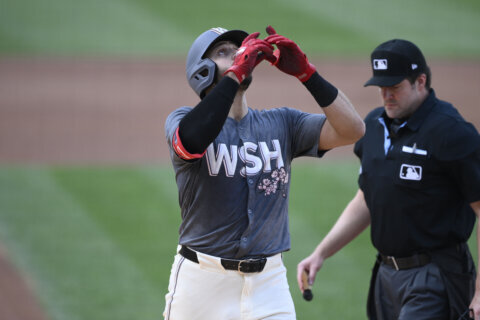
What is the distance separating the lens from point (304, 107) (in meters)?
14.1

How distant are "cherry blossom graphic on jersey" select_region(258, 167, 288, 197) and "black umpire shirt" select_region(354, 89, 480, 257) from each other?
38.8 inches

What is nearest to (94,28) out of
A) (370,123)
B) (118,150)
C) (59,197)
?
(118,150)

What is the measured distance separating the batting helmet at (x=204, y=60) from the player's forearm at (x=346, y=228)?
155cm

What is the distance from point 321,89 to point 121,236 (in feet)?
17.5

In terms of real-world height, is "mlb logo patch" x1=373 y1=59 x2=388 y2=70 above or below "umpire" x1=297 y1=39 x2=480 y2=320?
above

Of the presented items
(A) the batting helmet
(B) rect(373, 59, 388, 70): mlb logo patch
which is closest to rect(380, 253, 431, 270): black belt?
(B) rect(373, 59, 388, 70): mlb logo patch

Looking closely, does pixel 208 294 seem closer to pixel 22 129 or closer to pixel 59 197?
pixel 59 197

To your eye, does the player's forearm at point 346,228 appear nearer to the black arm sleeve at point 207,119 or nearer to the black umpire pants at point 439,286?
the black umpire pants at point 439,286

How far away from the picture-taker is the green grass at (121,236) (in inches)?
270

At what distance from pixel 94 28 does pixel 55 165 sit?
1053cm

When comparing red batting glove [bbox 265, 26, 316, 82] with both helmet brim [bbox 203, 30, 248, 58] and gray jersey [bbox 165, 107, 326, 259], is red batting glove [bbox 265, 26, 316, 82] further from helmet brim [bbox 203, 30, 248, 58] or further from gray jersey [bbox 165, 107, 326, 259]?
gray jersey [bbox 165, 107, 326, 259]

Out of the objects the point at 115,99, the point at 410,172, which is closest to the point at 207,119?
the point at 410,172

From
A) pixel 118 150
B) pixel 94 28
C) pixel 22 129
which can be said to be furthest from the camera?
pixel 94 28

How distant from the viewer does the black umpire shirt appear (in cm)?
423
